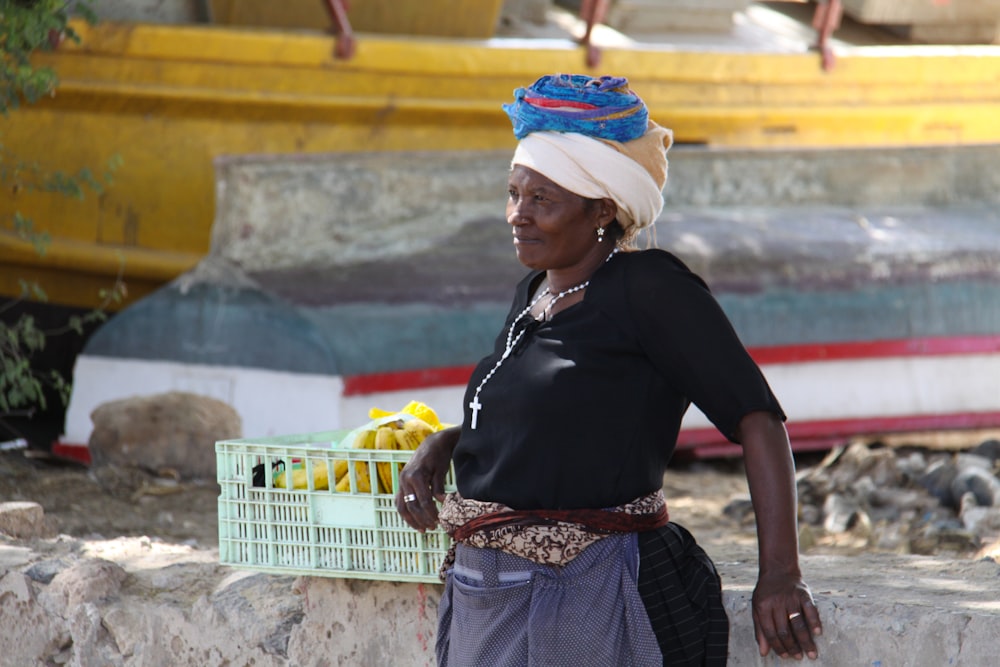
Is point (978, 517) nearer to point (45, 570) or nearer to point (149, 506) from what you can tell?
point (149, 506)

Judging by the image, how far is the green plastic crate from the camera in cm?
284

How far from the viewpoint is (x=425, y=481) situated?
8.72 ft

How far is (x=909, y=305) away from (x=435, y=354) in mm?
2771

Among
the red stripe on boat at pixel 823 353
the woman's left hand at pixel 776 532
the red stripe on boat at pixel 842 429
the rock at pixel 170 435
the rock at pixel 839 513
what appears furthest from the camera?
the red stripe on boat at pixel 842 429

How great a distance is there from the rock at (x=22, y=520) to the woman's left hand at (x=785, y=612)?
2.69m

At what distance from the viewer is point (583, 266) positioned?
237 cm

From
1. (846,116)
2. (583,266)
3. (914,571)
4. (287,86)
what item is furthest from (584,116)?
(846,116)

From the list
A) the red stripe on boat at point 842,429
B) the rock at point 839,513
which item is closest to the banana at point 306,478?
the rock at point 839,513

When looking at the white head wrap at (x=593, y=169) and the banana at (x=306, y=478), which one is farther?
the banana at (x=306, y=478)

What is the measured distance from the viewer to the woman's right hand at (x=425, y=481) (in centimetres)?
265

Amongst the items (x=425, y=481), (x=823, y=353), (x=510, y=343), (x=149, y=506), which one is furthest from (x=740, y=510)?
(x=510, y=343)

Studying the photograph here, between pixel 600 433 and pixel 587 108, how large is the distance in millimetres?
547

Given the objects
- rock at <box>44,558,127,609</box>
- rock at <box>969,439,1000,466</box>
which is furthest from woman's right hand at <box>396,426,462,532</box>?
rock at <box>969,439,1000,466</box>

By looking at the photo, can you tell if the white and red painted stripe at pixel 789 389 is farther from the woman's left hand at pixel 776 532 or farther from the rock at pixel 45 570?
the woman's left hand at pixel 776 532
